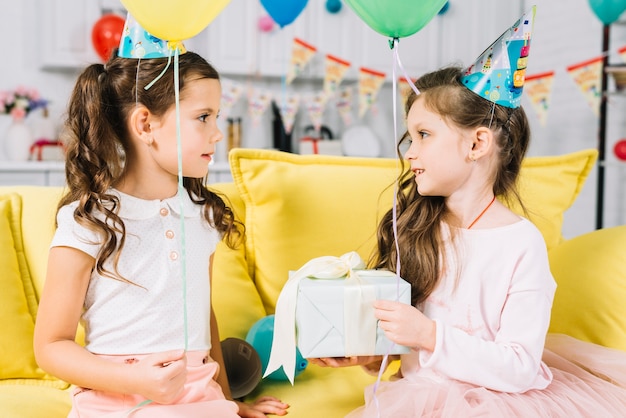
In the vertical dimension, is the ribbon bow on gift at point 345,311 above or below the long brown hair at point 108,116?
below

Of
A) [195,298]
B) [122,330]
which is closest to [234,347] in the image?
[195,298]

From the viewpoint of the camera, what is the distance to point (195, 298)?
1354 mm

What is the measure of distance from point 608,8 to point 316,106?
1852 mm

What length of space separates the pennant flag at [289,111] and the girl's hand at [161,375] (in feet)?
10.5

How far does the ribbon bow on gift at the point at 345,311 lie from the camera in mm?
1189

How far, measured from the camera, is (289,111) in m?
4.32

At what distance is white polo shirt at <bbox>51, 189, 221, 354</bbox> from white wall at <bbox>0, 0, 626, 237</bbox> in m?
2.93

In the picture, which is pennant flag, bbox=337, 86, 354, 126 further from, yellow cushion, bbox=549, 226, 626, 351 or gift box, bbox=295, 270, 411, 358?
gift box, bbox=295, 270, 411, 358

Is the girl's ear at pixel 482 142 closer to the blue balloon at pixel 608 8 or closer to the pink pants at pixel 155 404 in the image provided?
the pink pants at pixel 155 404

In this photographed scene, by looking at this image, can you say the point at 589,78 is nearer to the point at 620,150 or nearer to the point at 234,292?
the point at 620,150

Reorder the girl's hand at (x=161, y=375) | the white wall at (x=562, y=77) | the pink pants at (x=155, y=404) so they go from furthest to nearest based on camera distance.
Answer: the white wall at (x=562, y=77), the pink pants at (x=155, y=404), the girl's hand at (x=161, y=375)

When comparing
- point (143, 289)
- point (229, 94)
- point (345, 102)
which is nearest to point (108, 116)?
point (143, 289)

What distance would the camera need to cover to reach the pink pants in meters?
1.20

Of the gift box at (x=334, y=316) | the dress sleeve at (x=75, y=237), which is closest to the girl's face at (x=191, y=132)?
the dress sleeve at (x=75, y=237)
